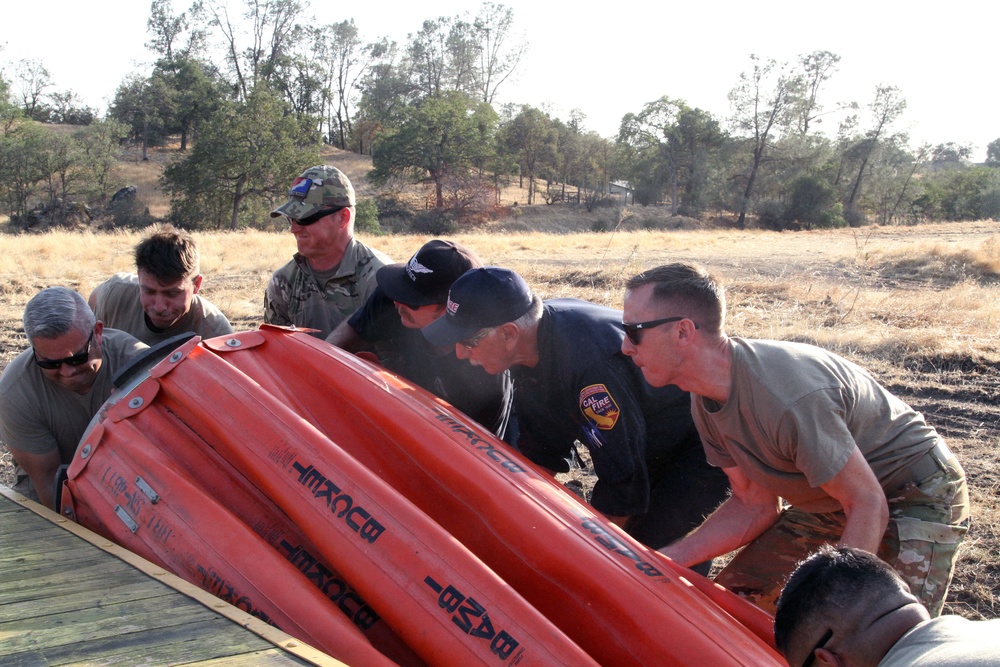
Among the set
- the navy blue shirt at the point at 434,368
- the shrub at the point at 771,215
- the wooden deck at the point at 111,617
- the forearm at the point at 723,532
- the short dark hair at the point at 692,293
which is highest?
the short dark hair at the point at 692,293

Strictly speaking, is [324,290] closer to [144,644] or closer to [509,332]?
[509,332]

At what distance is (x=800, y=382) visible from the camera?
2.57 m

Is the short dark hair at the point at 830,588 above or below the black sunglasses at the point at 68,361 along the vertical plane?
above

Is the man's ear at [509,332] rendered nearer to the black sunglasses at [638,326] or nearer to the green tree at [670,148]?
the black sunglasses at [638,326]

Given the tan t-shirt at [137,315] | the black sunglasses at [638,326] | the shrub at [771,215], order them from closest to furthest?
the black sunglasses at [638,326]
the tan t-shirt at [137,315]
the shrub at [771,215]

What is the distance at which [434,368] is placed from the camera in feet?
13.1

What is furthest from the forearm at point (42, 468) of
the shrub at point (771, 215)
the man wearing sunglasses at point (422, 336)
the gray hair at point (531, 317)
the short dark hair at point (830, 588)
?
the shrub at point (771, 215)

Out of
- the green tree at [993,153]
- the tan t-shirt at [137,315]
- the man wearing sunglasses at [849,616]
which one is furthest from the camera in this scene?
the green tree at [993,153]

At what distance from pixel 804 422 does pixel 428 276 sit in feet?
5.80

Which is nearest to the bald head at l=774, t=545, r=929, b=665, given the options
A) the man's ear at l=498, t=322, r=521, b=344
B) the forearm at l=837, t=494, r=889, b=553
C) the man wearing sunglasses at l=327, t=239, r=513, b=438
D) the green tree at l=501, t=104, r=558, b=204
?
the forearm at l=837, t=494, r=889, b=553

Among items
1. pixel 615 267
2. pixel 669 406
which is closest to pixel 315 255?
pixel 669 406

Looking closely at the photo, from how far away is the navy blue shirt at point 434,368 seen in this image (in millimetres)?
3879

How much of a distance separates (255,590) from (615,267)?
1278 centimetres

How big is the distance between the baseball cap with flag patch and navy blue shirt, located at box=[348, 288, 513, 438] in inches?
34.3
